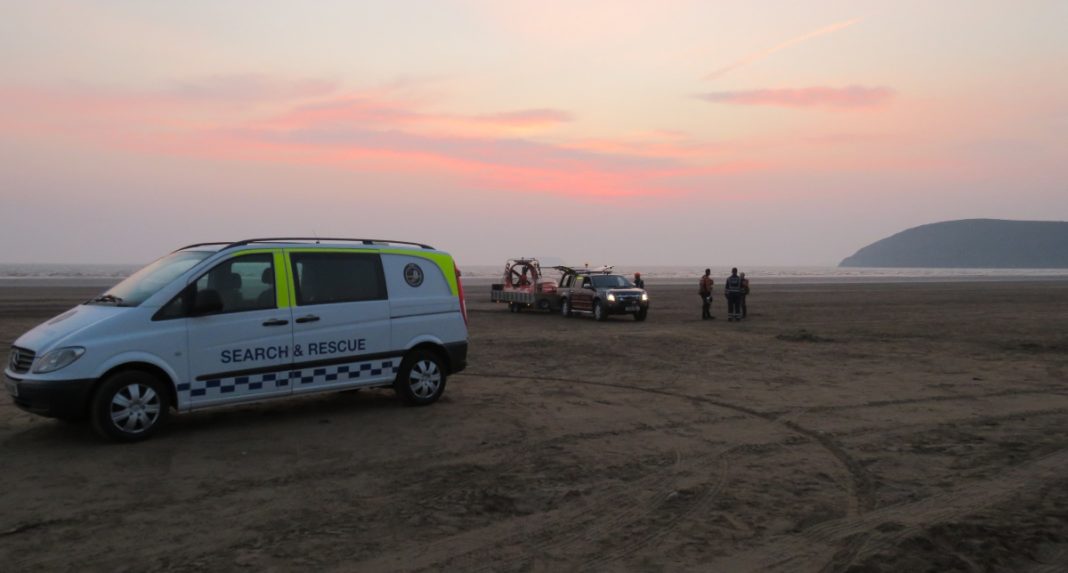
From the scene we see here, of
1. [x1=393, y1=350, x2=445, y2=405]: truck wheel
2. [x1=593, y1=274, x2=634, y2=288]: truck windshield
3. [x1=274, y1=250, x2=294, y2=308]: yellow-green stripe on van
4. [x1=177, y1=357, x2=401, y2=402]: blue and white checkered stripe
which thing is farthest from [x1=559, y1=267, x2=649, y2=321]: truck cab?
[x1=274, y1=250, x2=294, y2=308]: yellow-green stripe on van

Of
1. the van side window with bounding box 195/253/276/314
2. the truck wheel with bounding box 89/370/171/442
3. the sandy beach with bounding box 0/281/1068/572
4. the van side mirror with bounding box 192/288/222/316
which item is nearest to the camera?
the sandy beach with bounding box 0/281/1068/572

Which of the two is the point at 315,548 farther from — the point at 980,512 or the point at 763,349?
the point at 763,349

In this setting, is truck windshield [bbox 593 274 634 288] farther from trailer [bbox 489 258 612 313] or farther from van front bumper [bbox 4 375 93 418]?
van front bumper [bbox 4 375 93 418]

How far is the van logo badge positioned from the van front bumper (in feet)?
11.9

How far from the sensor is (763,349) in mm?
16188

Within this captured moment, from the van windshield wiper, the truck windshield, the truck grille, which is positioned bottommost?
the truck grille

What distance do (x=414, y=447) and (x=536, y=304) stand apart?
70.3 ft

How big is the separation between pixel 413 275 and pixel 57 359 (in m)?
3.90

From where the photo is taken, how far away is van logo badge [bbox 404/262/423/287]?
371 inches

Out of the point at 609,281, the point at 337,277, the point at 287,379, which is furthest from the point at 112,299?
the point at 609,281

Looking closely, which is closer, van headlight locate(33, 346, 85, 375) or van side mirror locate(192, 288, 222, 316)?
van headlight locate(33, 346, 85, 375)

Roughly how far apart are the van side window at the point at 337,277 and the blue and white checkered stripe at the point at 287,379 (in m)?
0.78

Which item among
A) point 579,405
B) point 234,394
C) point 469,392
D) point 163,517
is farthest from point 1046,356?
point 163,517

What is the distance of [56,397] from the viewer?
702cm
